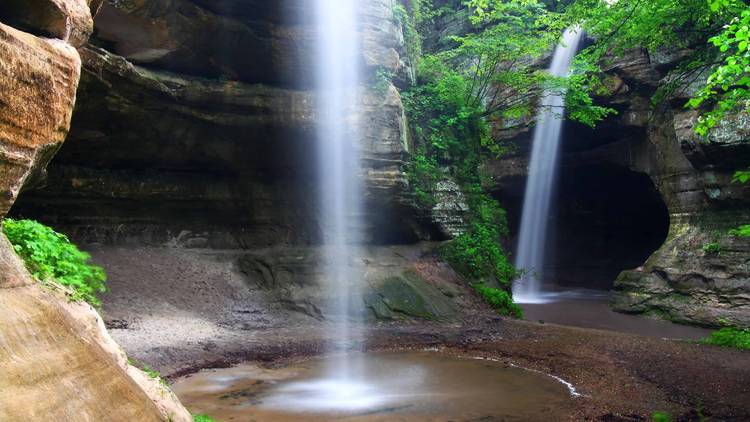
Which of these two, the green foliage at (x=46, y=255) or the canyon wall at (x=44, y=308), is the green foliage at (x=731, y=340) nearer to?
the canyon wall at (x=44, y=308)

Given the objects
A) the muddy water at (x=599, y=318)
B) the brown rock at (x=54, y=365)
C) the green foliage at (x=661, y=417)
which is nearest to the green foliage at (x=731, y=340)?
the muddy water at (x=599, y=318)

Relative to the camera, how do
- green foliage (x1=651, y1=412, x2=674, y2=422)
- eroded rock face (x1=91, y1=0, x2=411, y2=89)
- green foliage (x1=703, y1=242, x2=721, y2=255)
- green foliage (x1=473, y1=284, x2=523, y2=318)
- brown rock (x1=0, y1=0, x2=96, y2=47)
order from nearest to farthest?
brown rock (x1=0, y1=0, x2=96, y2=47) → green foliage (x1=651, y1=412, x2=674, y2=422) → eroded rock face (x1=91, y1=0, x2=411, y2=89) → green foliage (x1=473, y1=284, x2=523, y2=318) → green foliage (x1=703, y1=242, x2=721, y2=255)

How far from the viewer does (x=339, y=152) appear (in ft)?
45.9

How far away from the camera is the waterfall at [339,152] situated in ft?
42.5

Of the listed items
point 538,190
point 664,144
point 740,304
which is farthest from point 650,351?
point 538,190

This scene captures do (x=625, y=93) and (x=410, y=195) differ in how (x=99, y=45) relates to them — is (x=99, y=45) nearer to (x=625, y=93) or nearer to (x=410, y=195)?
(x=410, y=195)

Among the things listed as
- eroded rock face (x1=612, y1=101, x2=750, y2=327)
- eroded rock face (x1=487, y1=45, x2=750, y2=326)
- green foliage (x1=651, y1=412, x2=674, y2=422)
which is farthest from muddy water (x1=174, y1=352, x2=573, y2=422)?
eroded rock face (x1=487, y1=45, x2=750, y2=326)

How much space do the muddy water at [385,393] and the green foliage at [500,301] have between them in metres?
5.77

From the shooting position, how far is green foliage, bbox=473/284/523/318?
14.5 meters

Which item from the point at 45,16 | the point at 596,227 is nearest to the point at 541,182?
the point at 596,227

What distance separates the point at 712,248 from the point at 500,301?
6471 millimetres

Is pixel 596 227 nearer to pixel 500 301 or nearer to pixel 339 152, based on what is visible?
pixel 500 301

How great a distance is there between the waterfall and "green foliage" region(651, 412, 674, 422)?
722cm

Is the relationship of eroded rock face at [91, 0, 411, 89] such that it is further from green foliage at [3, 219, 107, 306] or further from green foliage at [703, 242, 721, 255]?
green foliage at [703, 242, 721, 255]
